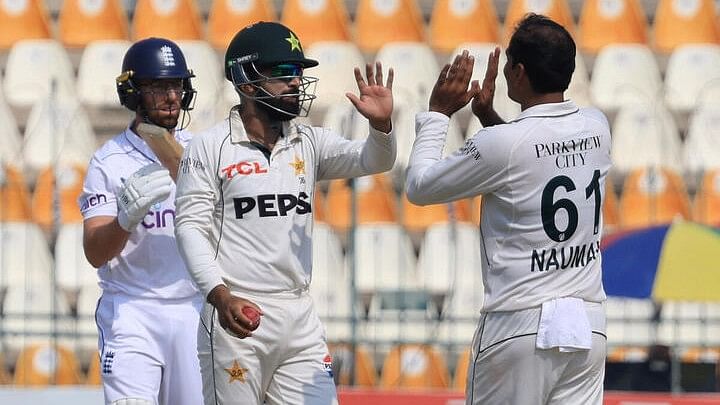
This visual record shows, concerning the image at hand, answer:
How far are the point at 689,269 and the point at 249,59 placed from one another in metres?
5.42

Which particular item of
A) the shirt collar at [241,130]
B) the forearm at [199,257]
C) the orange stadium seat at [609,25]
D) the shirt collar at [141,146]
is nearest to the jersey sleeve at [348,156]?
the shirt collar at [241,130]

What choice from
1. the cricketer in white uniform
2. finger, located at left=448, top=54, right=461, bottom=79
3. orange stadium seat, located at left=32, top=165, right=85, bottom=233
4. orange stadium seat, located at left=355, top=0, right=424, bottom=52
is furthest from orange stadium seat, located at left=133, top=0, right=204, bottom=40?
the cricketer in white uniform

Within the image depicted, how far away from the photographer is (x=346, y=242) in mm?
12031

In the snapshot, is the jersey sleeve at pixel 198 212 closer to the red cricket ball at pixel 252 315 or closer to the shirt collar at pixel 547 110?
the red cricket ball at pixel 252 315

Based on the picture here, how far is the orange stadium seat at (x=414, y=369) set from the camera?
1113 cm

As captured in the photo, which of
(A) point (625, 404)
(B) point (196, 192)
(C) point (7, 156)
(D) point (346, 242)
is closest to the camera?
(B) point (196, 192)

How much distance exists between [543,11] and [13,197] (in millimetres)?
5362

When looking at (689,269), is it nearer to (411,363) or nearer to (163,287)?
(411,363)

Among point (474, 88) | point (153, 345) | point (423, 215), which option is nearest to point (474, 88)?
point (474, 88)

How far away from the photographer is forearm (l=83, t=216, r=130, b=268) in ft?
19.7

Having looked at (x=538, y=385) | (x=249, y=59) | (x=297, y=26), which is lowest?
(x=538, y=385)

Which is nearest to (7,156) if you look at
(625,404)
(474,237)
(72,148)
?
(72,148)

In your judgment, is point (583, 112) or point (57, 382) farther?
point (57, 382)

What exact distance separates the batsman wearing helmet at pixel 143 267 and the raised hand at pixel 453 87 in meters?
1.41
